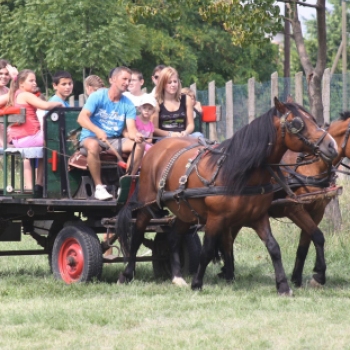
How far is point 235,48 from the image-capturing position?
32.0m

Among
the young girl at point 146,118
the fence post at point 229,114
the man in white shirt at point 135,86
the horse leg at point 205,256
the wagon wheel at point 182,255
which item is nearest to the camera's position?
the horse leg at point 205,256

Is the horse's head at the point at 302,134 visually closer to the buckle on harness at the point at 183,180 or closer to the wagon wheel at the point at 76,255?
the buckle on harness at the point at 183,180

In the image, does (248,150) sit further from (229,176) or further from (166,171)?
(166,171)

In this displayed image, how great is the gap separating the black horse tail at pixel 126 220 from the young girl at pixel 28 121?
0.95 meters

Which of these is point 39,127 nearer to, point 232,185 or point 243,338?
point 232,185

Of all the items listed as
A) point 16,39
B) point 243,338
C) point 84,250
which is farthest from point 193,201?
point 16,39

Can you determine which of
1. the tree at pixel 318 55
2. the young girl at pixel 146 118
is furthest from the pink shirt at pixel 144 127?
the tree at pixel 318 55

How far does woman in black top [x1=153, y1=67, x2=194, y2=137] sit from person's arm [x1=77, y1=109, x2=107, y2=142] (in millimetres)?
824

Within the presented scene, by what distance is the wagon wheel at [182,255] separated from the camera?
1107cm

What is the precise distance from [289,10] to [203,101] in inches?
223

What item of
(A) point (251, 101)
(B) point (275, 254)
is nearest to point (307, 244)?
(B) point (275, 254)

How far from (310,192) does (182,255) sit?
173 centimetres

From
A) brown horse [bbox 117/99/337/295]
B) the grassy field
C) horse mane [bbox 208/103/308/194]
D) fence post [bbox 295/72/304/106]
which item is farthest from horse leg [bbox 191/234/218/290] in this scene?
fence post [bbox 295/72/304/106]

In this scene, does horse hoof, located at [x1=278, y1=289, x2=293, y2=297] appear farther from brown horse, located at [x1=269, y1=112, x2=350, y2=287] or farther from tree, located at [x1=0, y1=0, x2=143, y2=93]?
tree, located at [x1=0, y1=0, x2=143, y2=93]
